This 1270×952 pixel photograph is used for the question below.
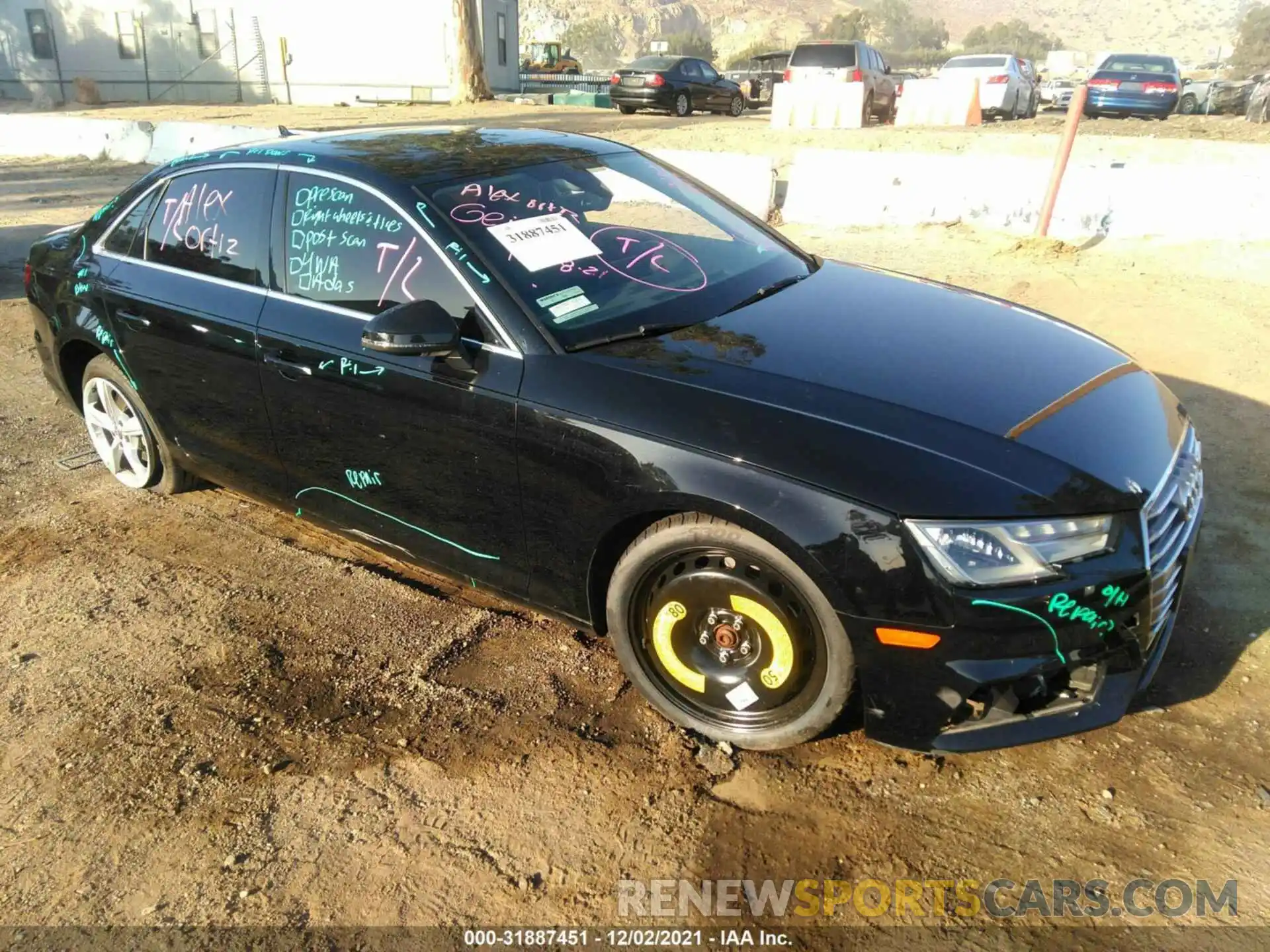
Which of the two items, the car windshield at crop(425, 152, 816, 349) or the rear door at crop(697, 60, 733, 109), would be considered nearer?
the car windshield at crop(425, 152, 816, 349)

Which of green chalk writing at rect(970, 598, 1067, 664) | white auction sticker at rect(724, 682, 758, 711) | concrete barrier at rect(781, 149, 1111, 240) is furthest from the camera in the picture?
concrete barrier at rect(781, 149, 1111, 240)

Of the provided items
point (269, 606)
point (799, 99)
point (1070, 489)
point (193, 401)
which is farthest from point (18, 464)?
point (799, 99)

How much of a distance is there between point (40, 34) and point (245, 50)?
8.57 meters

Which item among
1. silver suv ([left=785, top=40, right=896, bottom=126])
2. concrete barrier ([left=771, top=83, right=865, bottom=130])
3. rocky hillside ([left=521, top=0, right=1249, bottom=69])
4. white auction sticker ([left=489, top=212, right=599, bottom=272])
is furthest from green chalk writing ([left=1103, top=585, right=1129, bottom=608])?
rocky hillside ([left=521, top=0, right=1249, bottom=69])

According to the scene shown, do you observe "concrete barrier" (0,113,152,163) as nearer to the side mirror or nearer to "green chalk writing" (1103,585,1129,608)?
the side mirror

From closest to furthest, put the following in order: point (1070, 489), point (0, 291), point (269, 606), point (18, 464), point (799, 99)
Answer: point (1070, 489) < point (269, 606) < point (18, 464) < point (0, 291) < point (799, 99)

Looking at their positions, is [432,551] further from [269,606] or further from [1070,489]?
[1070,489]

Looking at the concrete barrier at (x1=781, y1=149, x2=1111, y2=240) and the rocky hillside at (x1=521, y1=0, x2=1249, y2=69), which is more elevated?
the rocky hillside at (x1=521, y1=0, x2=1249, y2=69)

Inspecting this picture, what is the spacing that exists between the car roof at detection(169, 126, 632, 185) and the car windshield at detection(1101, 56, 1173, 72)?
18931mm

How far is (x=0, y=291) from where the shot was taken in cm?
824

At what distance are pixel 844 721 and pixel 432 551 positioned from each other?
1.53m

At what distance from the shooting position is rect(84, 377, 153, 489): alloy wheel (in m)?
4.45

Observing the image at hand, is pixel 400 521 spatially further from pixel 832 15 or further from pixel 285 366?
pixel 832 15

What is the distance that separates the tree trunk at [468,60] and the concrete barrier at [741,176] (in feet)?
49.3
